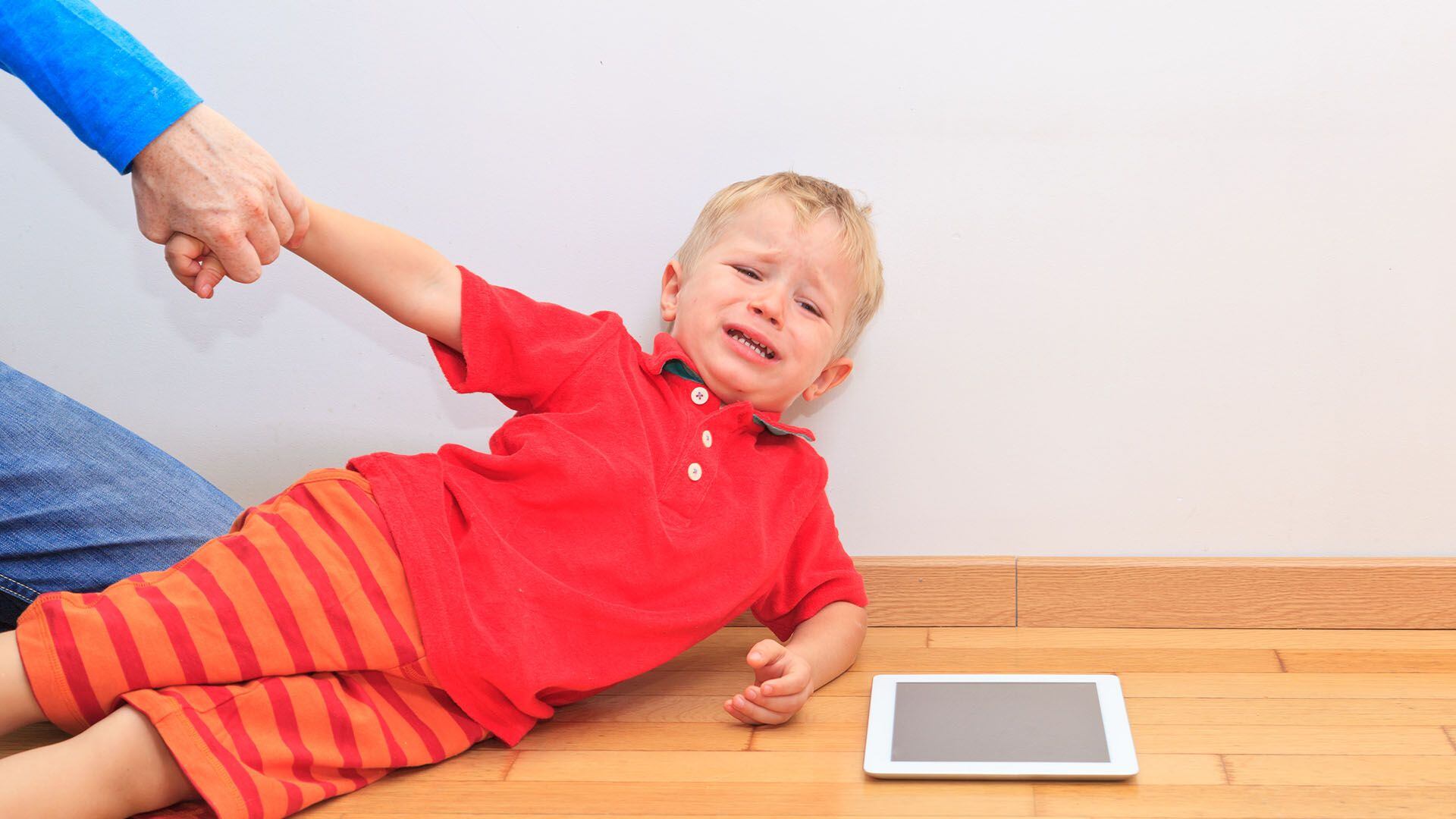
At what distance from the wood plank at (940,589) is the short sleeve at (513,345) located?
42 cm

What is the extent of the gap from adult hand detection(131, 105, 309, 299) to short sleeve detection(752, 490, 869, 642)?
0.57 meters

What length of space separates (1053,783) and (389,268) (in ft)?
2.29

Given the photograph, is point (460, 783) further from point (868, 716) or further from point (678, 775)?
point (868, 716)

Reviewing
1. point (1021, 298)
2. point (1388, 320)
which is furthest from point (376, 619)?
point (1388, 320)

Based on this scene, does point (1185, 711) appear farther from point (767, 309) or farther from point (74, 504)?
point (74, 504)

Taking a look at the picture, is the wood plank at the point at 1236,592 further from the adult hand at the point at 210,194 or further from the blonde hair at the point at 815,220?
the adult hand at the point at 210,194

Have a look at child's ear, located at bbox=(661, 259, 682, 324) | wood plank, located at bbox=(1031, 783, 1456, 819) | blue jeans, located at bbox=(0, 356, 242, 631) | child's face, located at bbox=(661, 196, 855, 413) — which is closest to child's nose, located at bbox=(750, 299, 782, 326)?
child's face, located at bbox=(661, 196, 855, 413)

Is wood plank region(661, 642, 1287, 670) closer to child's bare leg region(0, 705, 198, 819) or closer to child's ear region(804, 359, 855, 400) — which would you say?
child's ear region(804, 359, 855, 400)

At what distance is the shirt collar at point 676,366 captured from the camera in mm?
1169

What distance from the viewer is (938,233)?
1292 millimetres

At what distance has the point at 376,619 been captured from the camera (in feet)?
3.26

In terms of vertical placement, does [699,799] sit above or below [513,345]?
below

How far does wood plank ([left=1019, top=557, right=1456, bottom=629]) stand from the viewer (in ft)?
4.13

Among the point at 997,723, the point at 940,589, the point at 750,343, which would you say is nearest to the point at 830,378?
the point at 750,343
